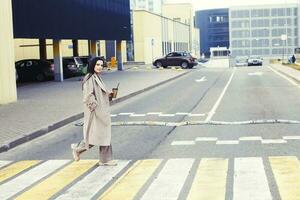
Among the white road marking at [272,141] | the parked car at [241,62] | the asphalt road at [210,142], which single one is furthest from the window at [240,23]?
the white road marking at [272,141]

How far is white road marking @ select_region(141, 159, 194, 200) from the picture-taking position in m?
7.23

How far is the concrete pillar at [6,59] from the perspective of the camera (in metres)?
21.4

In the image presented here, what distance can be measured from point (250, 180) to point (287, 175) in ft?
2.09

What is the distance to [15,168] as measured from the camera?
380 inches

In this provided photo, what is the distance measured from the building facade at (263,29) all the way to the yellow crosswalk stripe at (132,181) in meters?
136

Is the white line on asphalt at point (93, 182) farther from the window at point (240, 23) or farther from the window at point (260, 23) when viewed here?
the window at point (240, 23)

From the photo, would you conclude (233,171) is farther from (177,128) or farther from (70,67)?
(70,67)

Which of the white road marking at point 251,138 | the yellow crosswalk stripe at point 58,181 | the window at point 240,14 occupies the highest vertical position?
the window at point 240,14

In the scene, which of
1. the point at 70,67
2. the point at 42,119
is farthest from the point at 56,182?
the point at 70,67

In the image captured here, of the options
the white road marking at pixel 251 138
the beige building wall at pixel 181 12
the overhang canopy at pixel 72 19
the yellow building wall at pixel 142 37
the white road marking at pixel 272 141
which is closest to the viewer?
the white road marking at pixel 272 141

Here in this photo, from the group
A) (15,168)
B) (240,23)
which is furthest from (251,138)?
(240,23)

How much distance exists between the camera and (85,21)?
40500 millimetres

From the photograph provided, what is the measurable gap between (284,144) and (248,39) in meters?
139

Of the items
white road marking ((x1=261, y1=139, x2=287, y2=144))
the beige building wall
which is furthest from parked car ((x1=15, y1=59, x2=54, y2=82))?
the beige building wall
